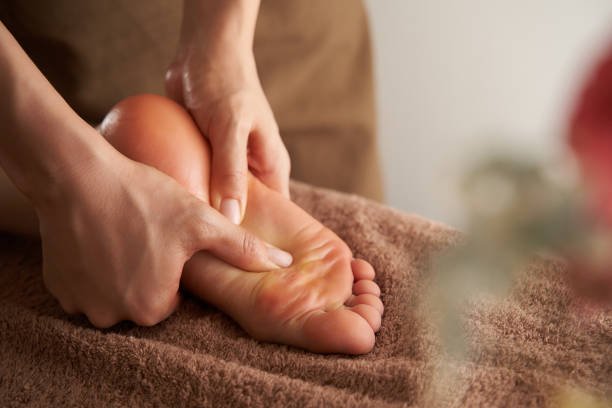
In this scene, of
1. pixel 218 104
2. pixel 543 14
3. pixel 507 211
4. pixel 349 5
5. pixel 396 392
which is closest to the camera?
pixel 507 211

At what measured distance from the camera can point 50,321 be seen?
70 centimetres

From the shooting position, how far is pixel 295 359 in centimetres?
65

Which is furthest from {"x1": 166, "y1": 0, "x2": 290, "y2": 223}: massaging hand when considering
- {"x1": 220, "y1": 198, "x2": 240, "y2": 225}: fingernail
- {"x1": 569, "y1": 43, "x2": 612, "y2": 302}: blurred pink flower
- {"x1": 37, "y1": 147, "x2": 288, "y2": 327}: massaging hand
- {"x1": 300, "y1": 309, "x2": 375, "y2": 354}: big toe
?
{"x1": 569, "y1": 43, "x2": 612, "y2": 302}: blurred pink flower

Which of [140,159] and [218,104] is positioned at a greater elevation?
[218,104]

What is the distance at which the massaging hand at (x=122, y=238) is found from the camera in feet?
2.20

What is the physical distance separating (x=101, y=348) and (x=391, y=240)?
455mm

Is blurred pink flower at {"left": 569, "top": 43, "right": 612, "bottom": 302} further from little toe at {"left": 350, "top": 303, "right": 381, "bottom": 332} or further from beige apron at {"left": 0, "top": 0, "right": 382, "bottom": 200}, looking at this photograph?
beige apron at {"left": 0, "top": 0, "right": 382, "bottom": 200}

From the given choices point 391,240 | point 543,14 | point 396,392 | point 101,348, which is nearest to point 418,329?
point 396,392

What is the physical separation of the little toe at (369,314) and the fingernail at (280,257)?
0.11 meters

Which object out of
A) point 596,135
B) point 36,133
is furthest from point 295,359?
point 596,135

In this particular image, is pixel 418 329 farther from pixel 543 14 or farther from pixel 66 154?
pixel 543 14

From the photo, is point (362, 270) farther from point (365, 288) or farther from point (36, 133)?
point (36, 133)

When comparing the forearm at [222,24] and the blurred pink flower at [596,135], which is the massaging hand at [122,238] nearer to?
the forearm at [222,24]

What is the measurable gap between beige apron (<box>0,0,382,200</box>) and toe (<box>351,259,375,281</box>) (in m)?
0.58
